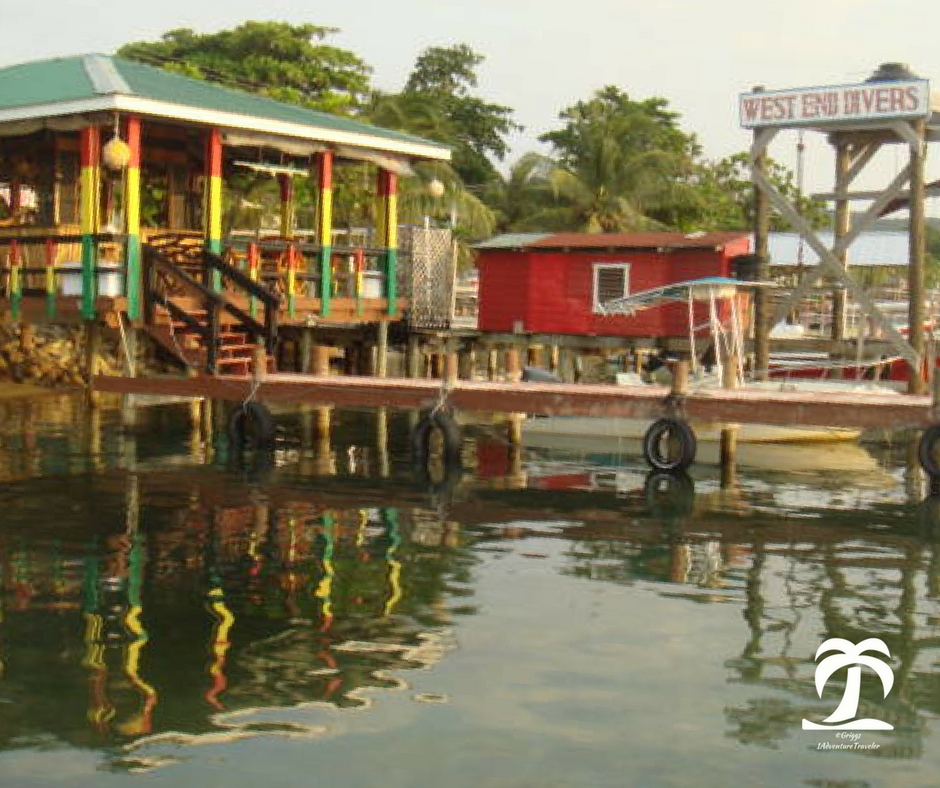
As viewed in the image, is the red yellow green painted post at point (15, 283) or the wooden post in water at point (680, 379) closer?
the wooden post in water at point (680, 379)

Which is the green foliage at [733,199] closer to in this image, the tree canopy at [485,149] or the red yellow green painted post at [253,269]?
the tree canopy at [485,149]

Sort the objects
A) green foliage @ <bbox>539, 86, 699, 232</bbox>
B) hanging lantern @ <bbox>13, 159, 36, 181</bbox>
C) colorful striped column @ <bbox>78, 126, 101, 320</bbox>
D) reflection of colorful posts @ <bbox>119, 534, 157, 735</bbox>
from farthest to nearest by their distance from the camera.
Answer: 1. green foliage @ <bbox>539, 86, 699, 232</bbox>
2. hanging lantern @ <bbox>13, 159, 36, 181</bbox>
3. colorful striped column @ <bbox>78, 126, 101, 320</bbox>
4. reflection of colorful posts @ <bbox>119, 534, 157, 735</bbox>

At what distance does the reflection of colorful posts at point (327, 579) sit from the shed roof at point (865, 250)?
29.8 metres

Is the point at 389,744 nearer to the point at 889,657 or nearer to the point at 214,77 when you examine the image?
the point at 889,657

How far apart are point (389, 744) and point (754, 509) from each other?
33.0ft

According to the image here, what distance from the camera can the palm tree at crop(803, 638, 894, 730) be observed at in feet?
30.8

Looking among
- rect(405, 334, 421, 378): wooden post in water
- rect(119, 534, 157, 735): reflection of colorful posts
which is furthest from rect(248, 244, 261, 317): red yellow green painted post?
rect(119, 534, 157, 735): reflection of colorful posts

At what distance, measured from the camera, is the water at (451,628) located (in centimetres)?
872

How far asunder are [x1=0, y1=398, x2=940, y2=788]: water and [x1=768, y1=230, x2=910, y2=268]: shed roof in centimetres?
2614

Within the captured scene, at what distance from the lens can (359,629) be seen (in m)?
11.5

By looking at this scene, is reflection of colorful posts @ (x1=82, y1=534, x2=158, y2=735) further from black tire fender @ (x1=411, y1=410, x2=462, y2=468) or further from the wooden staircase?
the wooden staircase

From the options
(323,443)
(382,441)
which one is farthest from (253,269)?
(382,441)

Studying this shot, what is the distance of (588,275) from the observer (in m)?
32.1

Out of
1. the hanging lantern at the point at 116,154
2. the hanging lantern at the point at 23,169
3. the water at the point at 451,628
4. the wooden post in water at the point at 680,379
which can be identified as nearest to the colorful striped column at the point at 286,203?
the hanging lantern at the point at 23,169
